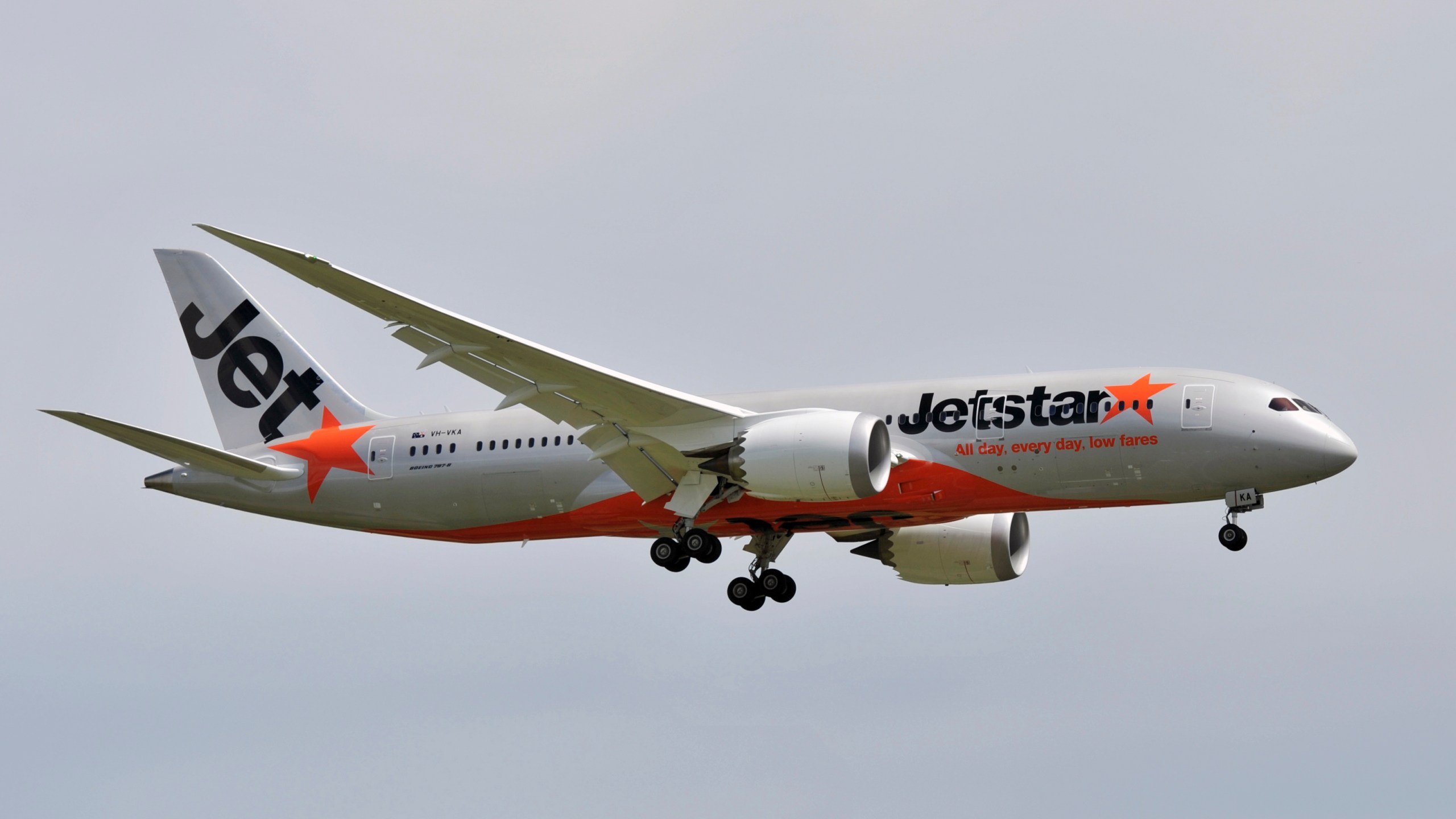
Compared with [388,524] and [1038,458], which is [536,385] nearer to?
[388,524]

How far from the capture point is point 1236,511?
32094 millimetres

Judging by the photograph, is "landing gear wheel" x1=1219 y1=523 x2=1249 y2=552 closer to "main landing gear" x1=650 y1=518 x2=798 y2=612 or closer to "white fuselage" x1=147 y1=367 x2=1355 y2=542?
"white fuselage" x1=147 y1=367 x2=1355 y2=542

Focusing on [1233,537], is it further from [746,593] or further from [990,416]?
[746,593]

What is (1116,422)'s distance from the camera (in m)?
32.1

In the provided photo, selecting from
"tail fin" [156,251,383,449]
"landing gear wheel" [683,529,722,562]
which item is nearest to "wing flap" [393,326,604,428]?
"landing gear wheel" [683,529,722,562]

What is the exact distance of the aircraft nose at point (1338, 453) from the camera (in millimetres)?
31422

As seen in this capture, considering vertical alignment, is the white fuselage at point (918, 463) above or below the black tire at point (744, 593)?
above

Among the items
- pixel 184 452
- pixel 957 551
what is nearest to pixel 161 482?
pixel 184 452

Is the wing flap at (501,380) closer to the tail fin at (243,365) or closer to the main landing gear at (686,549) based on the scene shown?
the main landing gear at (686,549)

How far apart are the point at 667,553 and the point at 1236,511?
36.5 ft

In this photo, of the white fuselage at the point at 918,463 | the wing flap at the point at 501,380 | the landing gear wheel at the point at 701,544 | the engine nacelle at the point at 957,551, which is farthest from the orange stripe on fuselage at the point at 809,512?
the engine nacelle at the point at 957,551

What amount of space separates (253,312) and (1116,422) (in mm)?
20915

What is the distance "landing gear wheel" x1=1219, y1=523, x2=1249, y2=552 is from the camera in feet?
105

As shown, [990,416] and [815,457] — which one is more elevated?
[990,416]
